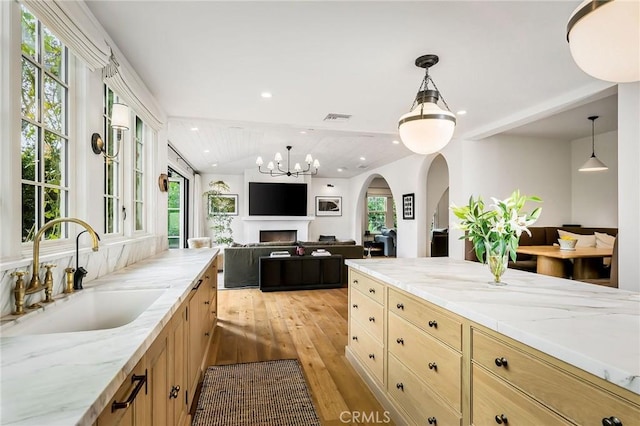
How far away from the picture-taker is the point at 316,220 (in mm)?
10648

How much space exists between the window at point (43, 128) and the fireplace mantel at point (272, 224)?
288 inches

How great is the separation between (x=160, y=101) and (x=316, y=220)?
289 inches

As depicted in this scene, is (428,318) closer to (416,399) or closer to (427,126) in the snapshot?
(416,399)

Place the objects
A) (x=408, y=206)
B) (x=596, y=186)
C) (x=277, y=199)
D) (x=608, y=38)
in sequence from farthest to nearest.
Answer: (x=277, y=199), (x=408, y=206), (x=596, y=186), (x=608, y=38)

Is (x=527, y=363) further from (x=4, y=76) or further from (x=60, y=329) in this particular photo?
(x=4, y=76)

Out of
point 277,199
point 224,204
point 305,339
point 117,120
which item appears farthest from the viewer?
point 224,204

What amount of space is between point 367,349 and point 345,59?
2326mm

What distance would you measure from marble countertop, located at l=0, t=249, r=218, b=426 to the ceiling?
75.3 inches

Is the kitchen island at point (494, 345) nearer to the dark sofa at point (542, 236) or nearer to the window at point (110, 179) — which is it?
the window at point (110, 179)

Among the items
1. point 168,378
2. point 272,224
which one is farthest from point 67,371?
point 272,224

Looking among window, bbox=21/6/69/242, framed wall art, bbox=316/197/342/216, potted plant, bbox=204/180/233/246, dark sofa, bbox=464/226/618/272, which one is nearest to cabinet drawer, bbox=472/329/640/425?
window, bbox=21/6/69/242

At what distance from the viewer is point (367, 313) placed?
2469mm

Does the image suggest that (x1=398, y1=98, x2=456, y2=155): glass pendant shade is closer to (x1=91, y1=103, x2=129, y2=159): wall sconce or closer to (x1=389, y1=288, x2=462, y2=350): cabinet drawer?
(x1=389, y1=288, x2=462, y2=350): cabinet drawer

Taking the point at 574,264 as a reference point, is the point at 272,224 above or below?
above
